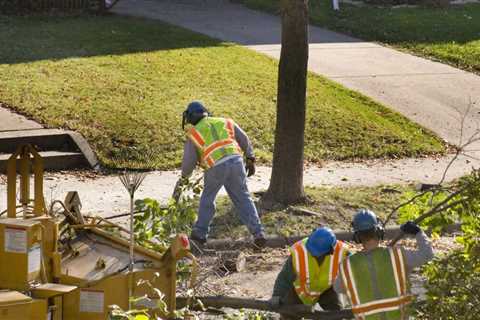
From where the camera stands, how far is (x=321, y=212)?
12367 mm

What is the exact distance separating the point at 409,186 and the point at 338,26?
8840 mm

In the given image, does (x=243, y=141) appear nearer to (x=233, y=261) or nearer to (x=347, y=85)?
(x=233, y=261)

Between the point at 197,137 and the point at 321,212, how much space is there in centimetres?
200

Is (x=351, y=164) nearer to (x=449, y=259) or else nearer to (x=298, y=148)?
(x=298, y=148)

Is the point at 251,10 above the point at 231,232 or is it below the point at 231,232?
above

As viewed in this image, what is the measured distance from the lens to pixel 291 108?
12477 mm

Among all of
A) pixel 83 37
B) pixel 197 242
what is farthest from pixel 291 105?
pixel 83 37

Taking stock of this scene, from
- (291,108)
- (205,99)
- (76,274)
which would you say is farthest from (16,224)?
(205,99)

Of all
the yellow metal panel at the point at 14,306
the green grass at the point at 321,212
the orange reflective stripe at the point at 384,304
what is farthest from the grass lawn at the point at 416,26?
the yellow metal panel at the point at 14,306

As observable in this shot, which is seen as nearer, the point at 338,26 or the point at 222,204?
the point at 222,204

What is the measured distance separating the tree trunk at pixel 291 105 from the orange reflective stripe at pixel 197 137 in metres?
1.72

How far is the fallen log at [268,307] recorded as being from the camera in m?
7.57

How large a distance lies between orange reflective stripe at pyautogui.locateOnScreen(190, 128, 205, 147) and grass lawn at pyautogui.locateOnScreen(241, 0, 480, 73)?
957 cm

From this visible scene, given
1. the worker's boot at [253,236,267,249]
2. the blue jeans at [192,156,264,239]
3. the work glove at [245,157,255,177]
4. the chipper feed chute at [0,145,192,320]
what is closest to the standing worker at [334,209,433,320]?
the chipper feed chute at [0,145,192,320]
